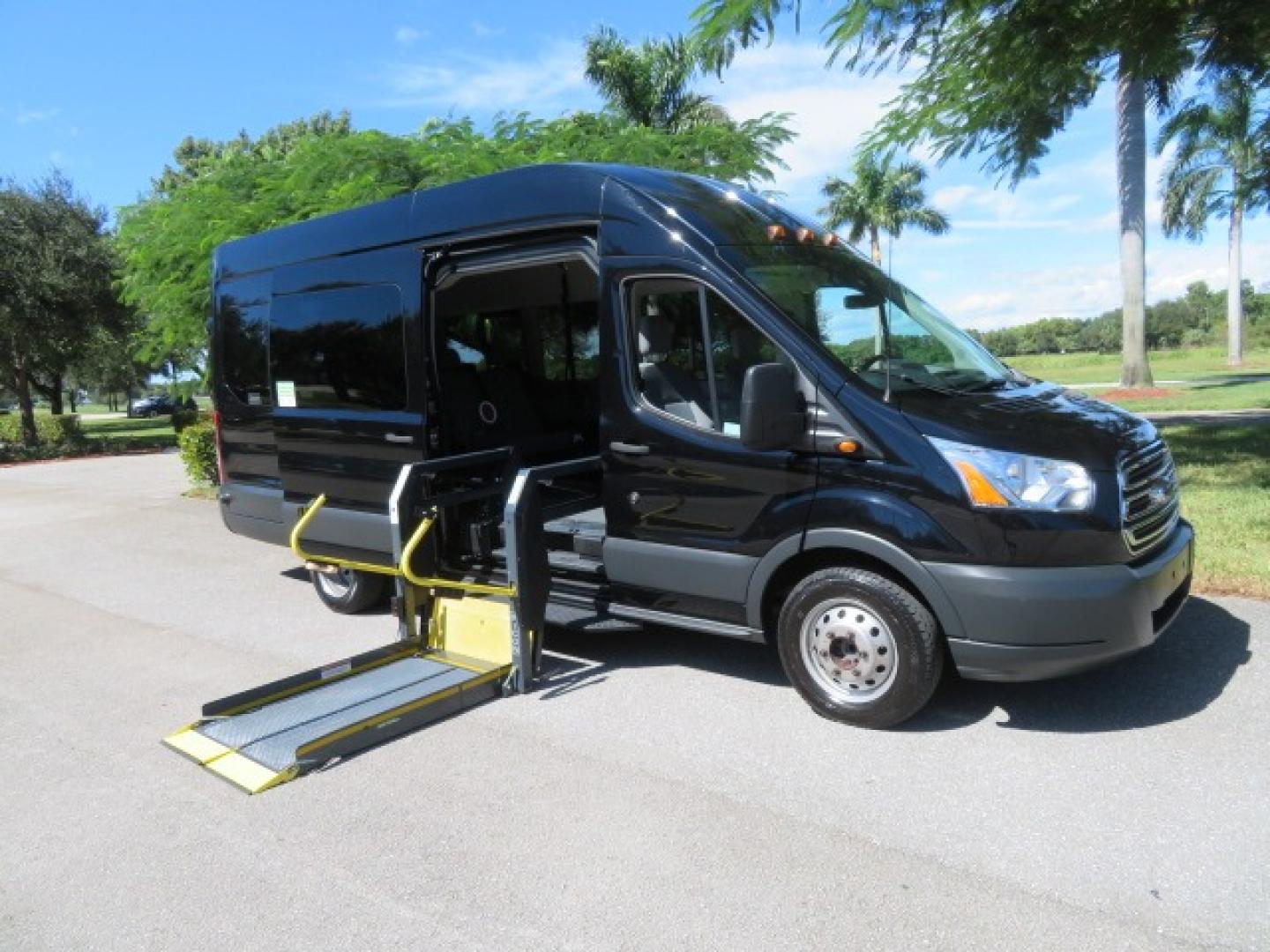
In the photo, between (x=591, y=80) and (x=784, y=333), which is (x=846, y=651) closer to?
(x=784, y=333)

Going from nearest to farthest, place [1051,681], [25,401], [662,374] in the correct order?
[1051,681] → [662,374] → [25,401]

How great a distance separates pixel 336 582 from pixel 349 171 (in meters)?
5.91

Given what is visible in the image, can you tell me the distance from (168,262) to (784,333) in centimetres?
1052

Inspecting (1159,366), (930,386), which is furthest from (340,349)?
(1159,366)

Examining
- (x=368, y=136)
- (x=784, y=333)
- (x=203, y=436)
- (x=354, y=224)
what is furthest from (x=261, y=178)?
(x=784, y=333)

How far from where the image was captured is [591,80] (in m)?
20.8

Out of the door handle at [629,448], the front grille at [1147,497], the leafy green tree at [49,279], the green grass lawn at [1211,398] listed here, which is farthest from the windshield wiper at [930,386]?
the leafy green tree at [49,279]

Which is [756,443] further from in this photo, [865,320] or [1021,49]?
[1021,49]

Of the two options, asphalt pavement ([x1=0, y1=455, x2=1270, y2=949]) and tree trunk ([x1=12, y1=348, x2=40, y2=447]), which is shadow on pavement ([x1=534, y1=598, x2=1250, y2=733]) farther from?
tree trunk ([x1=12, y1=348, x2=40, y2=447])

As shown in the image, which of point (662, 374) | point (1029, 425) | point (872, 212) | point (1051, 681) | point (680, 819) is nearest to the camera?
point (680, 819)

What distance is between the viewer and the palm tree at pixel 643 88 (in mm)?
20156

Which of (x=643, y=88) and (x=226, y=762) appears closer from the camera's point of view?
(x=226, y=762)

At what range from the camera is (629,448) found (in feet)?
15.6

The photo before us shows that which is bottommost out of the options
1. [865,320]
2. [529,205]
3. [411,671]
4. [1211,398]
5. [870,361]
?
[411,671]
